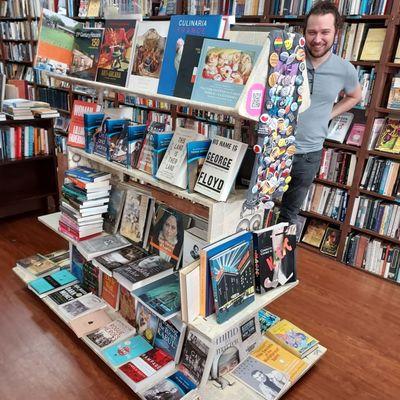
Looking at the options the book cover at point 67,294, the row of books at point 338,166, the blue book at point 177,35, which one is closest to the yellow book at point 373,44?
the row of books at point 338,166

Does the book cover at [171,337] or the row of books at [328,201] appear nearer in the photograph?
the book cover at [171,337]

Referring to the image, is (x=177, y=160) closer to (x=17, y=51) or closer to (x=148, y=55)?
(x=148, y=55)

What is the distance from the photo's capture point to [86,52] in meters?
1.90

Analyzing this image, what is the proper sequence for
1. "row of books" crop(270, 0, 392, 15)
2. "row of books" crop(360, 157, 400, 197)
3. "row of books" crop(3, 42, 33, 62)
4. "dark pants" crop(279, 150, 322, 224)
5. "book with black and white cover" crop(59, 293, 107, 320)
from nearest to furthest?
"book with black and white cover" crop(59, 293, 107, 320)
"dark pants" crop(279, 150, 322, 224)
"row of books" crop(270, 0, 392, 15)
"row of books" crop(360, 157, 400, 197)
"row of books" crop(3, 42, 33, 62)

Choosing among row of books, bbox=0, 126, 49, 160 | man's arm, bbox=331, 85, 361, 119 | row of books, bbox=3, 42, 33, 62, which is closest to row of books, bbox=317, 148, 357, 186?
man's arm, bbox=331, 85, 361, 119

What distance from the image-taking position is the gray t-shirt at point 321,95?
197cm

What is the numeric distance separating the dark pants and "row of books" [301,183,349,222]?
0.59 meters

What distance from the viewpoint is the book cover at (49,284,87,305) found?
2011mm

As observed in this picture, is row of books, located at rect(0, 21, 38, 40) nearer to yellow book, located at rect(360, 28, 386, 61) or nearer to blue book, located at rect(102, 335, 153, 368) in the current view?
yellow book, located at rect(360, 28, 386, 61)

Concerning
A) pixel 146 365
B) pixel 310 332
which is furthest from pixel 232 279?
pixel 310 332

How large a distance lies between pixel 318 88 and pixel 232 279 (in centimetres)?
118

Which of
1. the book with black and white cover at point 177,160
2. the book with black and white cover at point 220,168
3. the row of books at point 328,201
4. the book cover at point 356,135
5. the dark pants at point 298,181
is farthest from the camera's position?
the row of books at point 328,201

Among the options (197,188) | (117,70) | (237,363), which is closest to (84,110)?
(117,70)

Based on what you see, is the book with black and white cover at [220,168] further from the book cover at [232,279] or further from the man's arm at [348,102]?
the man's arm at [348,102]
